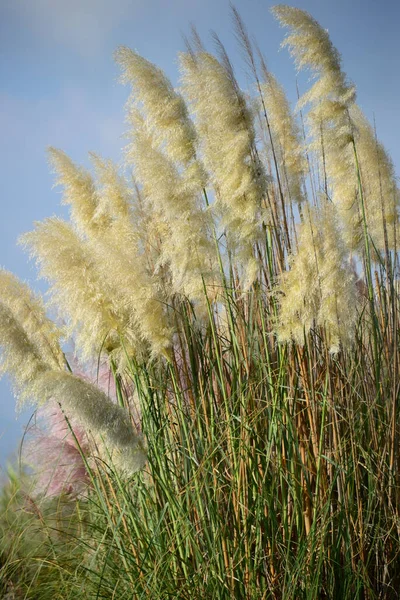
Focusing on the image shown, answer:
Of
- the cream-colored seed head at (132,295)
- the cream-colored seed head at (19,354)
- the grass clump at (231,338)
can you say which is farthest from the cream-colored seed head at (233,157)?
the cream-colored seed head at (19,354)

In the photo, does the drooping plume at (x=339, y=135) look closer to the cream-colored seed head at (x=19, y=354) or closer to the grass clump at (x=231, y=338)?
the grass clump at (x=231, y=338)

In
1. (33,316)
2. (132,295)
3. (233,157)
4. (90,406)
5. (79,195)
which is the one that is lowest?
(90,406)

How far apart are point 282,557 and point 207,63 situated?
56.4 inches

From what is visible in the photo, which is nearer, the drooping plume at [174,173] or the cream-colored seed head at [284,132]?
the drooping plume at [174,173]

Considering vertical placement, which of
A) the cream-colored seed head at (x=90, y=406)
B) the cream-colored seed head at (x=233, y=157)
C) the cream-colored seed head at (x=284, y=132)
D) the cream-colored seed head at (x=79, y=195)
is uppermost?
the cream-colored seed head at (x=284, y=132)

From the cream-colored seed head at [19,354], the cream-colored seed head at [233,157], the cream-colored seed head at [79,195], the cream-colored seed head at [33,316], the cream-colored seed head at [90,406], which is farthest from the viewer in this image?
the cream-colored seed head at [79,195]

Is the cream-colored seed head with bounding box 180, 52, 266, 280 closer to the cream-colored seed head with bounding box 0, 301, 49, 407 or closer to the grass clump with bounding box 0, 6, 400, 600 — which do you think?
the grass clump with bounding box 0, 6, 400, 600

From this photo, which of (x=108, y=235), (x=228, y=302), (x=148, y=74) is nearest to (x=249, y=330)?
(x=228, y=302)

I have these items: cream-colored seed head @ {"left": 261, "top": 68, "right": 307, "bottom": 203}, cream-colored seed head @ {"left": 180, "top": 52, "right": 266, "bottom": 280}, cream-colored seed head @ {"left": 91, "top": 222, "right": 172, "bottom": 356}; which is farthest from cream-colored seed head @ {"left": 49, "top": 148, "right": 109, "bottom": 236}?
cream-colored seed head @ {"left": 261, "top": 68, "right": 307, "bottom": 203}

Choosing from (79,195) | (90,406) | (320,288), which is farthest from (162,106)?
(90,406)

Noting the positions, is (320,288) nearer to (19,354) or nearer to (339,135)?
(339,135)

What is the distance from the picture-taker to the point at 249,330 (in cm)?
219

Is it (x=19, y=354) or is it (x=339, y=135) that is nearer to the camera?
(x=19, y=354)

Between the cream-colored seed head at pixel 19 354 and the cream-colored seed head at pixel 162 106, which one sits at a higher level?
the cream-colored seed head at pixel 162 106
